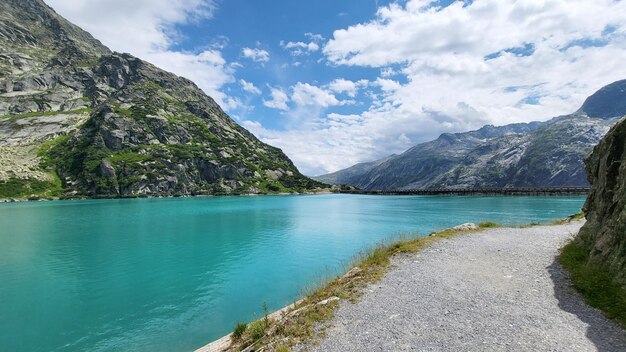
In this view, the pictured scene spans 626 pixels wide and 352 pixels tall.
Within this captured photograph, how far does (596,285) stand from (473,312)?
6.83 m

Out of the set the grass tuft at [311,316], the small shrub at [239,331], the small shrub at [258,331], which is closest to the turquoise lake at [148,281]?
the small shrub at [239,331]

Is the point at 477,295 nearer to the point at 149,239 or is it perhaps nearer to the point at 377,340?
the point at 377,340

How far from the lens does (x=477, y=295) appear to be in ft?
50.6

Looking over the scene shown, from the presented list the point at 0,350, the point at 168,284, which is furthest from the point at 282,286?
the point at 0,350

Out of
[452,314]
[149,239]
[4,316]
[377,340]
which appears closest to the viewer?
[377,340]

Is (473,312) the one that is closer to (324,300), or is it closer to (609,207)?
(324,300)

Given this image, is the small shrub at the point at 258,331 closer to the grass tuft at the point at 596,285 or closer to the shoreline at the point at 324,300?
the shoreline at the point at 324,300

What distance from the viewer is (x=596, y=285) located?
15609mm

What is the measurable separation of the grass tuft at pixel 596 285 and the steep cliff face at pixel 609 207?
46 centimetres

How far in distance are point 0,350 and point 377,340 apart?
69.2 feet

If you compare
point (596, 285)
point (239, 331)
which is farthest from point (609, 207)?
point (239, 331)

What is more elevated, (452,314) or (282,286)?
(452,314)

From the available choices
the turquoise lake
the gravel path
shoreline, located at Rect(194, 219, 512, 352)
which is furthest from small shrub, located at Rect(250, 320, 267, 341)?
the turquoise lake

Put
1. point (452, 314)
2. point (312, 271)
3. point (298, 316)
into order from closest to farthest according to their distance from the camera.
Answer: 1. point (452, 314)
2. point (298, 316)
3. point (312, 271)
